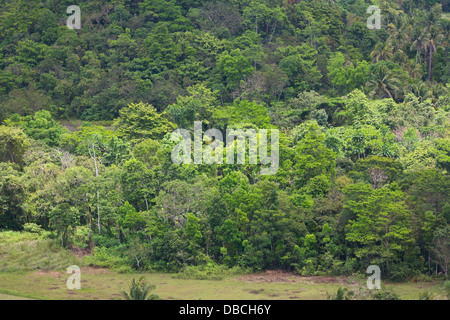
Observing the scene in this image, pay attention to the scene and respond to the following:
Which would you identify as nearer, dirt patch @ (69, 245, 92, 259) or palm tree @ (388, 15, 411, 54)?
dirt patch @ (69, 245, 92, 259)

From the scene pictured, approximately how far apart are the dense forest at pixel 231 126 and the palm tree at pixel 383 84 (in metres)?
0.12

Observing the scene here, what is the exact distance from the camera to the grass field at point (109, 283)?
3188 centimetres

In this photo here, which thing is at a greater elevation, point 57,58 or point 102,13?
point 102,13

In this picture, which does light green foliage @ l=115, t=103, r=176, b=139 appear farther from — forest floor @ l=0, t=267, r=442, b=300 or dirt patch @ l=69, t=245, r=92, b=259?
forest floor @ l=0, t=267, r=442, b=300

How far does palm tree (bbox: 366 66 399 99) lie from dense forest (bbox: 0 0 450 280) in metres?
0.12

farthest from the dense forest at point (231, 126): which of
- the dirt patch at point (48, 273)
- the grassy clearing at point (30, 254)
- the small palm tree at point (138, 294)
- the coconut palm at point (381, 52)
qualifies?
the small palm tree at point (138, 294)

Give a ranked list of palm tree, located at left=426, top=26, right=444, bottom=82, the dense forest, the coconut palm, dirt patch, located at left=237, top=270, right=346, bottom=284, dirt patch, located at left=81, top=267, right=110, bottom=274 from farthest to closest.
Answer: palm tree, located at left=426, top=26, right=444, bottom=82 → the coconut palm → the dense forest → dirt patch, located at left=81, top=267, right=110, bottom=274 → dirt patch, located at left=237, top=270, right=346, bottom=284

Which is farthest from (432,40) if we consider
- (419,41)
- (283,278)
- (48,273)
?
(48,273)

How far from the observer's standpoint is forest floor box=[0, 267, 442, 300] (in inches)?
1249

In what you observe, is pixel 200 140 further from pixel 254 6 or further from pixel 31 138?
pixel 254 6

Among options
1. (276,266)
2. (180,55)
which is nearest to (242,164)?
(276,266)

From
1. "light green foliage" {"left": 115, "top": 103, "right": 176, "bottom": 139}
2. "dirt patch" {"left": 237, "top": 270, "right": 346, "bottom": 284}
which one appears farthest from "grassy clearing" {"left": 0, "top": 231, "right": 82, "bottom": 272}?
"light green foliage" {"left": 115, "top": 103, "right": 176, "bottom": 139}

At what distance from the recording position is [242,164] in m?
42.5

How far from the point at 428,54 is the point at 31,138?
35.3 m
